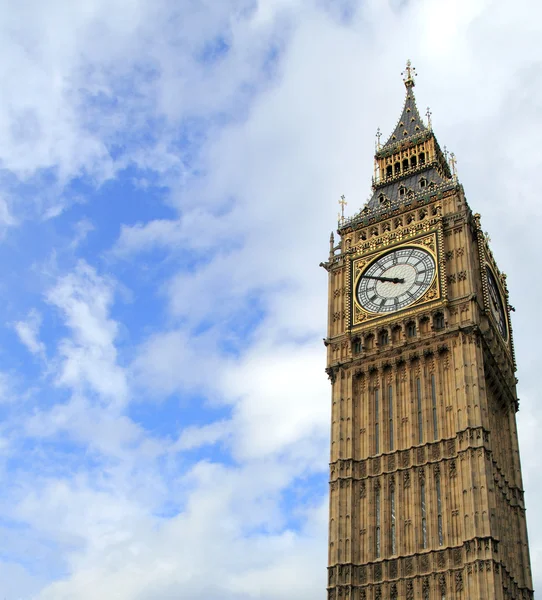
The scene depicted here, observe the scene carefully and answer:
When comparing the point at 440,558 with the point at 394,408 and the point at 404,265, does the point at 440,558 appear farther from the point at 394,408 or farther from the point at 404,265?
the point at 404,265

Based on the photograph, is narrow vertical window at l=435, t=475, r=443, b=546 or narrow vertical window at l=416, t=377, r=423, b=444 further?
narrow vertical window at l=416, t=377, r=423, b=444

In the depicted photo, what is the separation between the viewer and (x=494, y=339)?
64.6 metres

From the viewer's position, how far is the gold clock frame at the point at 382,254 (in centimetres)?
6391

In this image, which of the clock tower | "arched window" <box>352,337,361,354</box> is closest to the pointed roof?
the clock tower

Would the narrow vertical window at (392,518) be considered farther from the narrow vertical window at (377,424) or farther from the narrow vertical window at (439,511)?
the narrow vertical window at (377,424)

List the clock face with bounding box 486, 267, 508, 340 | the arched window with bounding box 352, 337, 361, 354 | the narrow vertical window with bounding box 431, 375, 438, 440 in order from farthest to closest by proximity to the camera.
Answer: the clock face with bounding box 486, 267, 508, 340, the arched window with bounding box 352, 337, 361, 354, the narrow vertical window with bounding box 431, 375, 438, 440

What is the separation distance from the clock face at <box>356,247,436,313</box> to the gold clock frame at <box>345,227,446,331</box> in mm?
319

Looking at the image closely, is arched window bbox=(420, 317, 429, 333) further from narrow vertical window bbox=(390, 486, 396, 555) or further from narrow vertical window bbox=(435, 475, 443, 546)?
narrow vertical window bbox=(390, 486, 396, 555)

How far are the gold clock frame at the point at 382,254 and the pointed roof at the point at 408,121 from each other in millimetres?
16528

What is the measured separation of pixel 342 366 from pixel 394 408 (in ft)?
18.3

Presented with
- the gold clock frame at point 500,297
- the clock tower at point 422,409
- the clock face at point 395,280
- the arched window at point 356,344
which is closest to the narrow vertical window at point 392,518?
the clock tower at point 422,409

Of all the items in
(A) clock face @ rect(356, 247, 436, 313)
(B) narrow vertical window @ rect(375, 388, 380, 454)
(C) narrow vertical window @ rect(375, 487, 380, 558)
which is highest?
(A) clock face @ rect(356, 247, 436, 313)

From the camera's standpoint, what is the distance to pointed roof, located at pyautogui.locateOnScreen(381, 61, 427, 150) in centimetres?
8256

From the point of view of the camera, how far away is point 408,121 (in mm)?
84875
